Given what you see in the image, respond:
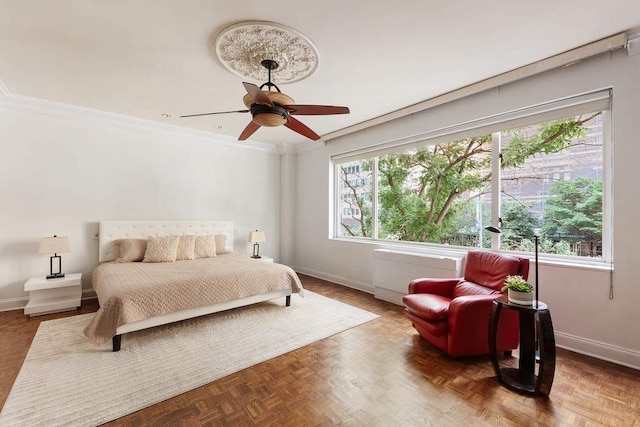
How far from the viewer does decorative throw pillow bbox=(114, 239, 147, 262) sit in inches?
159

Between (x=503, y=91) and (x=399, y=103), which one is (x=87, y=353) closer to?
(x=399, y=103)

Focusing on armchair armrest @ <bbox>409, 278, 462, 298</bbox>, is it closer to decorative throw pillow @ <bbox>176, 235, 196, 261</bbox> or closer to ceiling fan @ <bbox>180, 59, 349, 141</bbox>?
ceiling fan @ <bbox>180, 59, 349, 141</bbox>

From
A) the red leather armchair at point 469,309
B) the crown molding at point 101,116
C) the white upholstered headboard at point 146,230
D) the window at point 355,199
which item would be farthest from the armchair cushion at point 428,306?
the crown molding at point 101,116

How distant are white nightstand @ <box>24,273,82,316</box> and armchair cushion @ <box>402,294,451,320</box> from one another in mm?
4103

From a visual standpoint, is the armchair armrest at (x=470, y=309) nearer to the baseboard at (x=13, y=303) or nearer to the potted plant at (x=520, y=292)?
the potted plant at (x=520, y=292)

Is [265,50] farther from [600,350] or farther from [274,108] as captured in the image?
[600,350]

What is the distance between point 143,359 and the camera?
2.44m

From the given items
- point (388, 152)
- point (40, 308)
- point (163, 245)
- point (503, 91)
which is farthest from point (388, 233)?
point (40, 308)

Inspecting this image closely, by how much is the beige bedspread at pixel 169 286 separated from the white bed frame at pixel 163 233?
0.10 m

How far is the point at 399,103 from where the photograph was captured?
12.5ft

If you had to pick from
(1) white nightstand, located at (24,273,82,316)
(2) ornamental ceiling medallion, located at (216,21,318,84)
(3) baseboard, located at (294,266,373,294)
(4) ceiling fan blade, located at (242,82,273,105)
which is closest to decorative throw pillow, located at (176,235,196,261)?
(1) white nightstand, located at (24,273,82,316)

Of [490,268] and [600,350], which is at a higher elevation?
[490,268]

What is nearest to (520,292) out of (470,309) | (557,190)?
(470,309)

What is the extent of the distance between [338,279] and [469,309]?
3024 mm
